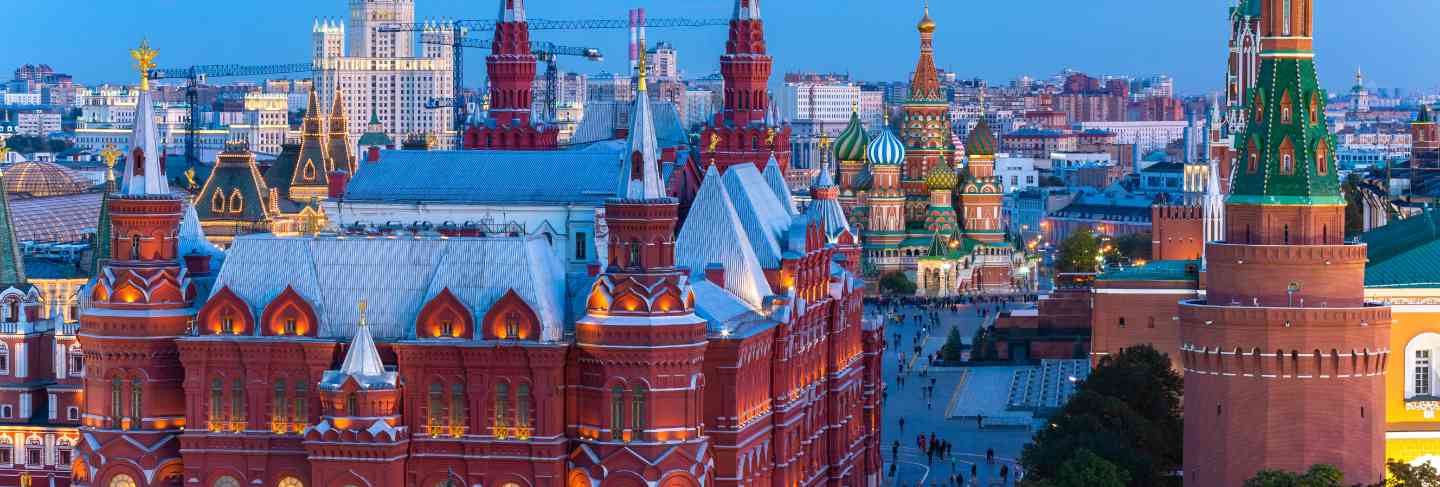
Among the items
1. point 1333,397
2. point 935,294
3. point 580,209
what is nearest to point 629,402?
point 580,209

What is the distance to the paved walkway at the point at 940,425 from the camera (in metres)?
96.9

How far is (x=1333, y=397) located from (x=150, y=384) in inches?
1101

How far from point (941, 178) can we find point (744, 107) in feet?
281

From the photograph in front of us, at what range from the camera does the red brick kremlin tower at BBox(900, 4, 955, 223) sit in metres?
185

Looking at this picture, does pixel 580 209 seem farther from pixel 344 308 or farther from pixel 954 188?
pixel 954 188

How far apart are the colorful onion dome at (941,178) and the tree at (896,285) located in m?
8.37

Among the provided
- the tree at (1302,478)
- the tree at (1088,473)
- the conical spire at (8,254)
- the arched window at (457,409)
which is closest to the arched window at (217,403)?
the arched window at (457,409)

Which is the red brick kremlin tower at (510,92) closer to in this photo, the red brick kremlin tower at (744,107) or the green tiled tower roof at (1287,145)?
the red brick kremlin tower at (744,107)

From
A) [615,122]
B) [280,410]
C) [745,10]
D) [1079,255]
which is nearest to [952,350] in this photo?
[615,122]

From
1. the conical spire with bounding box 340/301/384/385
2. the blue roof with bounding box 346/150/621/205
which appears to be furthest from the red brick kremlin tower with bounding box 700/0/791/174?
the conical spire with bounding box 340/301/384/385

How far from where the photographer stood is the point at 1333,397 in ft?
245

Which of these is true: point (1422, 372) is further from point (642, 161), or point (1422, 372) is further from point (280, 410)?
point (280, 410)

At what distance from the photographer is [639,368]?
229ft

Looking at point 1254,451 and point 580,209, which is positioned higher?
point 580,209
